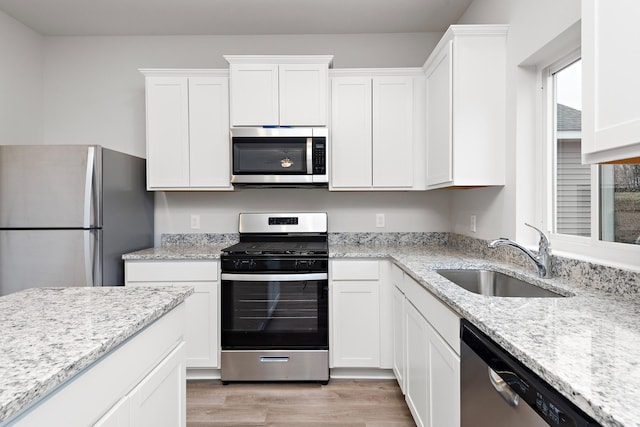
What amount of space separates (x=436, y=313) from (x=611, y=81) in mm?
986

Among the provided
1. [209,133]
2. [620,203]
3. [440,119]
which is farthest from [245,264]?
[620,203]

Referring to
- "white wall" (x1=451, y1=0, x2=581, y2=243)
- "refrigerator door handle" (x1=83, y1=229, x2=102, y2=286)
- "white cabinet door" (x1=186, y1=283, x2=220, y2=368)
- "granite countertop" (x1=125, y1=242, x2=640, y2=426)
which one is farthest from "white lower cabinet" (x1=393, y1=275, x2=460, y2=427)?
"refrigerator door handle" (x1=83, y1=229, x2=102, y2=286)

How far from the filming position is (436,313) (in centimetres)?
151

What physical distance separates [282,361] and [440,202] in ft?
5.87

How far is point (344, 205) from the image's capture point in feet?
10.1

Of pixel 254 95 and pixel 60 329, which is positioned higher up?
pixel 254 95

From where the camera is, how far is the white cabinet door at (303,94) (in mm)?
2613

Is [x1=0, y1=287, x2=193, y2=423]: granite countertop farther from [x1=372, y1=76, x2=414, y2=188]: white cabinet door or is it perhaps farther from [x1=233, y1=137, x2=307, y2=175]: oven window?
[x1=372, y1=76, x2=414, y2=188]: white cabinet door

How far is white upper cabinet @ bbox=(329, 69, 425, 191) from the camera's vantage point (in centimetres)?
270

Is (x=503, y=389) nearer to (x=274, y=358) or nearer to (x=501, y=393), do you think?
(x=501, y=393)

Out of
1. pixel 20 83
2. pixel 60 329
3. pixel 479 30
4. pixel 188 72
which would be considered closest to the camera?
pixel 60 329

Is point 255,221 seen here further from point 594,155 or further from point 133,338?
point 594,155

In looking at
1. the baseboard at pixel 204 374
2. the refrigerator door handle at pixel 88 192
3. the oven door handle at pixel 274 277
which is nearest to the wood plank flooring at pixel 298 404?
the baseboard at pixel 204 374

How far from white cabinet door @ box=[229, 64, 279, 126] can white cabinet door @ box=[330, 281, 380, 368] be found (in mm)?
1317
